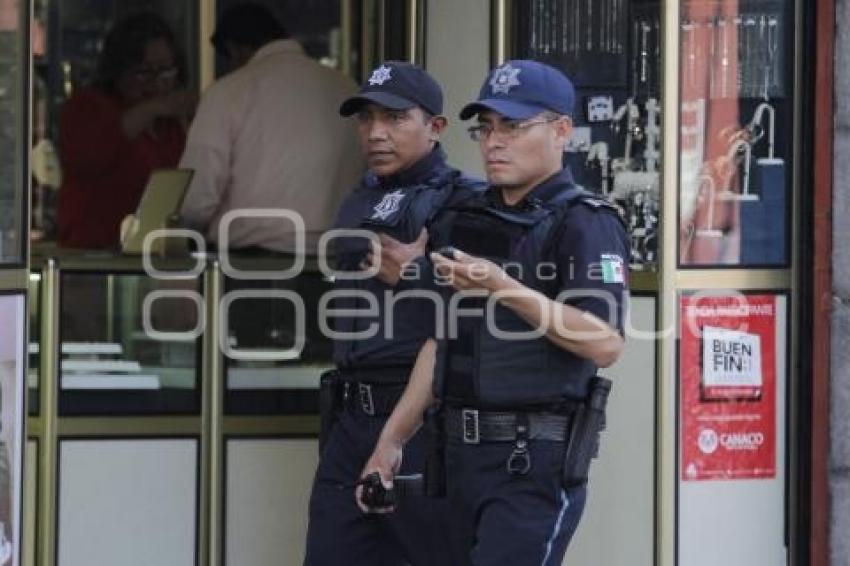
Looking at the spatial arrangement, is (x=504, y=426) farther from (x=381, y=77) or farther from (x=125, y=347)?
(x=125, y=347)

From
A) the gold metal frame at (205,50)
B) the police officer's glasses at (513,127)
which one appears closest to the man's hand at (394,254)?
the police officer's glasses at (513,127)

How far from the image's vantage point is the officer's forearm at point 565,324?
15.7 ft

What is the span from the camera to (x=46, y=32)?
377 inches

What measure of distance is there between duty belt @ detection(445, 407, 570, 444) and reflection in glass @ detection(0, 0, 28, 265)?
1567mm

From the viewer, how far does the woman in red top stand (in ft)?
26.4

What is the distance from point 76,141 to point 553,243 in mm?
3550

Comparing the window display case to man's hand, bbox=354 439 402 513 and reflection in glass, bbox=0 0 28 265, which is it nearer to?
reflection in glass, bbox=0 0 28 265

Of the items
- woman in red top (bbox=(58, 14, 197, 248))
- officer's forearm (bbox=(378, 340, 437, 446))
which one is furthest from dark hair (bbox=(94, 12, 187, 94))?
officer's forearm (bbox=(378, 340, 437, 446))

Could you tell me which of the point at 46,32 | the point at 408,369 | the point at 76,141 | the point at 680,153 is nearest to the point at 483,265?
the point at 408,369

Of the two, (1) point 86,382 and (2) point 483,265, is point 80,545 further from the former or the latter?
(2) point 483,265

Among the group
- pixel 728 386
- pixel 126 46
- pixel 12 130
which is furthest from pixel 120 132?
pixel 728 386

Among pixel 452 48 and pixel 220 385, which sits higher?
pixel 452 48

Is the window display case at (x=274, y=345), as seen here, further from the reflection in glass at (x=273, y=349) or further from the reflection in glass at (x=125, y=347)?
the reflection in glass at (x=125, y=347)

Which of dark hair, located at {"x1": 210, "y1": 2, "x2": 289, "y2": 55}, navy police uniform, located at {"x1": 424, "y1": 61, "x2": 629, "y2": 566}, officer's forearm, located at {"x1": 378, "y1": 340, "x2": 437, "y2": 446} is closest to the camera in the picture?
navy police uniform, located at {"x1": 424, "y1": 61, "x2": 629, "y2": 566}
